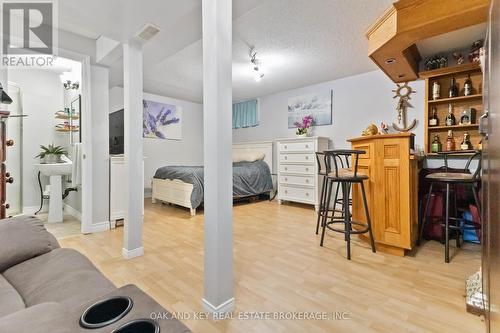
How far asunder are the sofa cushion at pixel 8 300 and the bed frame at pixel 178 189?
2.80 m

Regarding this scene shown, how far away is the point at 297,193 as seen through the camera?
434 cm

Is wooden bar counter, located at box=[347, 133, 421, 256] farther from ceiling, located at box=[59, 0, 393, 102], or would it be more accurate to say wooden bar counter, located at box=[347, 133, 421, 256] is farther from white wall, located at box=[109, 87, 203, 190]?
white wall, located at box=[109, 87, 203, 190]

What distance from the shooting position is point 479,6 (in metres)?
1.79

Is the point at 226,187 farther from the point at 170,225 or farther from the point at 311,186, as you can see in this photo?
the point at 311,186

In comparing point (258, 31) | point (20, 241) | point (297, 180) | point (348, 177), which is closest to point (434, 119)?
point (348, 177)

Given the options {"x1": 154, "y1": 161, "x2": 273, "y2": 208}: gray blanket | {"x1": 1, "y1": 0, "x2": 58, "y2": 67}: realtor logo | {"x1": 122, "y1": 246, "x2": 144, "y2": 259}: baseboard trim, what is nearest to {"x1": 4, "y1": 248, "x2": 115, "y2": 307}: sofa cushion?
{"x1": 122, "y1": 246, "x2": 144, "y2": 259}: baseboard trim

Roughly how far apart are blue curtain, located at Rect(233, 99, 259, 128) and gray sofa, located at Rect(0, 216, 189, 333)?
15.7 ft

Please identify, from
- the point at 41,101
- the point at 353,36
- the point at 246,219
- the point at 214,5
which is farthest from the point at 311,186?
A: the point at 41,101

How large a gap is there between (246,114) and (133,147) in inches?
152

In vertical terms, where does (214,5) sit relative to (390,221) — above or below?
→ above

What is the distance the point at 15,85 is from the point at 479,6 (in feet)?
17.7

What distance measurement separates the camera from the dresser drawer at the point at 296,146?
13.6 feet

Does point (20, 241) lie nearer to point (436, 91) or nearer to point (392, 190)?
point (392, 190)

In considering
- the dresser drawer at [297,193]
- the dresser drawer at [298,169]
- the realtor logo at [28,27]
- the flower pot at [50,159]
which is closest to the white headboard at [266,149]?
the dresser drawer at [298,169]
